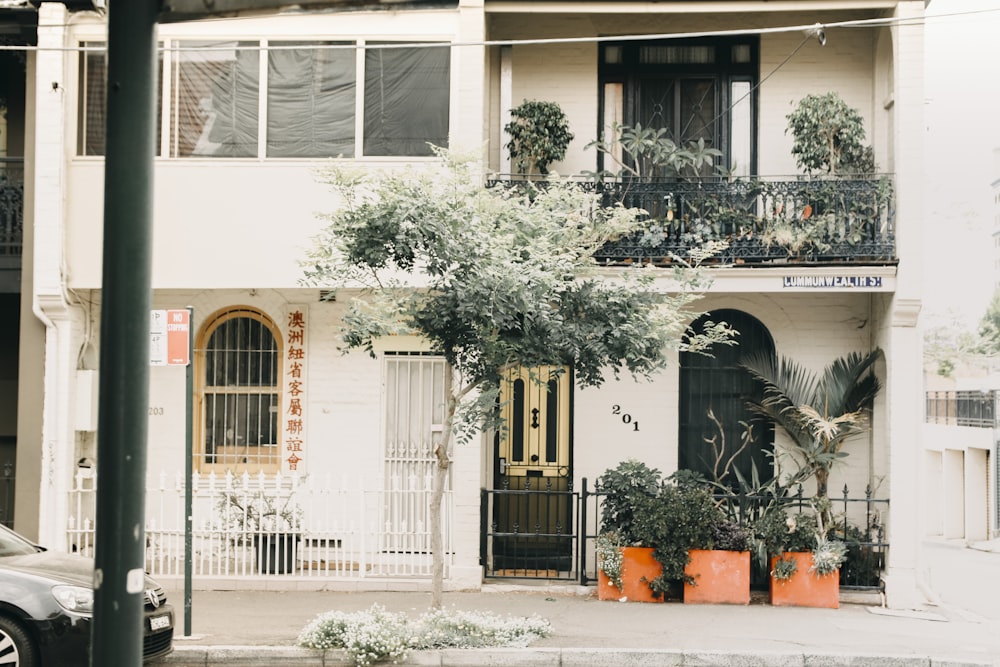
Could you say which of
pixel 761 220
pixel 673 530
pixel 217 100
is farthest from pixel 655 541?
pixel 217 100

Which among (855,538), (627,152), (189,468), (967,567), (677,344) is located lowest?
(967,567)

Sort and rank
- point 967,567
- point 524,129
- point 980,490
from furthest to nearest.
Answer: point 980,490 < point 967,567 < point 524,129

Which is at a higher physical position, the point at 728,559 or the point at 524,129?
the point at 524,129

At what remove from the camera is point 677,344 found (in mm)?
10438

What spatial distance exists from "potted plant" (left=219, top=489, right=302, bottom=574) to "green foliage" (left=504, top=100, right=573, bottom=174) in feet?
16.5

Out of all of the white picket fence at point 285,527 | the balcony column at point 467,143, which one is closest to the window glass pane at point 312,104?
the balcony column at point 467,143

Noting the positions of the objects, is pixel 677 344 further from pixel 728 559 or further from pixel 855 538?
pixel 855 538

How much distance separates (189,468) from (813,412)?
23.6 feet

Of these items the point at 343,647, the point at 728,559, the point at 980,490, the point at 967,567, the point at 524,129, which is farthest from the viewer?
the point at 980,490

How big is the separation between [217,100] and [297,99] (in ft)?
3.28

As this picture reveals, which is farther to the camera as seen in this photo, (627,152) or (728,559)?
(627,152)

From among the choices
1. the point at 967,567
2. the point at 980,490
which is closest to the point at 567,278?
the point at 967,567

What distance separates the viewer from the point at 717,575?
12.5m

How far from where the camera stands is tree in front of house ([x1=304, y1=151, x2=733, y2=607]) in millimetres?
9445
